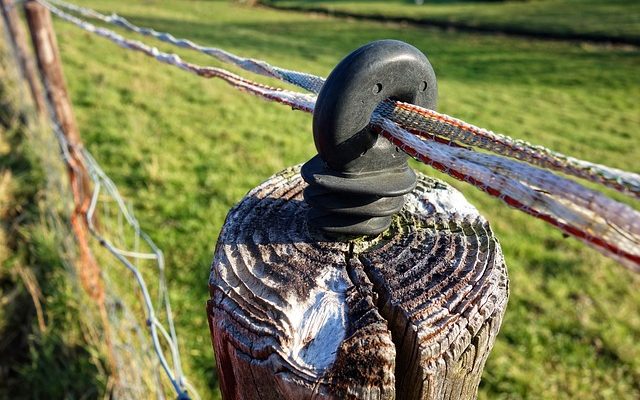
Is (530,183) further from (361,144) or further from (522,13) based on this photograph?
(522,13)

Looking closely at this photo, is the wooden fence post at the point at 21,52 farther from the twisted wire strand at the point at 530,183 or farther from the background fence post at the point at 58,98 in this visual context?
the twisted wire strand at the point at 530,183

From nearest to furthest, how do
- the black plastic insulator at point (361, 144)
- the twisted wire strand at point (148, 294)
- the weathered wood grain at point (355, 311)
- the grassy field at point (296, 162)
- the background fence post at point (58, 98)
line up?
the weathered wood grain at point (355, 311), the black plastic insulator at point (361, 144), the twisted wire strand at point (148, 294), the grassy field at point (296, 162), the background fence post at point (58, 98)

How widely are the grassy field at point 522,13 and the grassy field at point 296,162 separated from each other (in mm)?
6376

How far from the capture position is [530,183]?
0.79 metres

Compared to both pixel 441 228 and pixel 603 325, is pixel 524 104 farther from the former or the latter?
pixel 441 228

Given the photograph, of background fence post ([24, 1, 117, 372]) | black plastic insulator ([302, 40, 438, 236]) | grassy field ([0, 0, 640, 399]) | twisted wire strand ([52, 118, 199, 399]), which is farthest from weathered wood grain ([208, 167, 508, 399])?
background fence post ([24, 1, 117, 372])

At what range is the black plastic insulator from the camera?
0.96 metres

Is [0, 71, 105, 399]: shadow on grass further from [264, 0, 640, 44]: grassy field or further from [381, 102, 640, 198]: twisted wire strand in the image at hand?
[264, 0, 640, 44]: grassy field

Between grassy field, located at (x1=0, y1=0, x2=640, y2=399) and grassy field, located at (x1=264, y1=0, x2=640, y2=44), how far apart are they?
6376 millimetres

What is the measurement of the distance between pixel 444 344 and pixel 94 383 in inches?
98.4

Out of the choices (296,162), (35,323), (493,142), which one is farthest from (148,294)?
(296,162)

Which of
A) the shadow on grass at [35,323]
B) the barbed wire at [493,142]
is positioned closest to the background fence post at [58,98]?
the shadow on grass at [35,323]

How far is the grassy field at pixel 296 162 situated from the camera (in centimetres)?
321

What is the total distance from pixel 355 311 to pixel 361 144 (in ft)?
1.12
